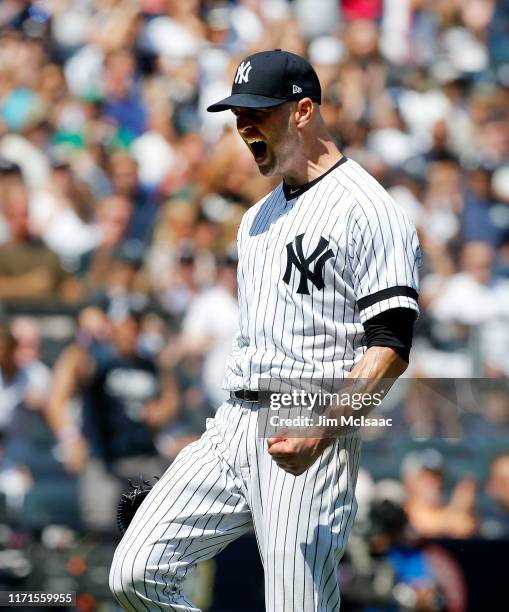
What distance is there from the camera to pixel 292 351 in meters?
3.65

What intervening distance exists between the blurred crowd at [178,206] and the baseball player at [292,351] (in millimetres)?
2900

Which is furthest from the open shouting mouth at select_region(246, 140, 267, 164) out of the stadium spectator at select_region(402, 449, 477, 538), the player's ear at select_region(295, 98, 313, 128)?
the stadium spectator at select_region(402, 449, 477, 538)

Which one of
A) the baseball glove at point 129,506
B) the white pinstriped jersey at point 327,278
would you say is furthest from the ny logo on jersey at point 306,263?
the baseball glove at point 129,506

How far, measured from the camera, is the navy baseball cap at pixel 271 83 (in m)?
3.68

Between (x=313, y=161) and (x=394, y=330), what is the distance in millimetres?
677

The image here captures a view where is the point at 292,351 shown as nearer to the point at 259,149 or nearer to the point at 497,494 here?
the point at 259,149

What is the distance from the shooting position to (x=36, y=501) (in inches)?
273

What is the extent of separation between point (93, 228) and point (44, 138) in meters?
1.11

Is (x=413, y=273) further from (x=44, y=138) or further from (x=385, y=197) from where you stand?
(x=44, y=138)

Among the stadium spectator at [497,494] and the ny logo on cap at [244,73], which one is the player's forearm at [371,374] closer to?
the ny logo on cap at [244,73]

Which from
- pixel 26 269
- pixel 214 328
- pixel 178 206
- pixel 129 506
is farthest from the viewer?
pixel 178 206

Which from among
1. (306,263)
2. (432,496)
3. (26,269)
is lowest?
(432,496)

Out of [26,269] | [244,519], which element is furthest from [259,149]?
[26,269]

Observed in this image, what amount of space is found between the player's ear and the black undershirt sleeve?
2.32 feet
